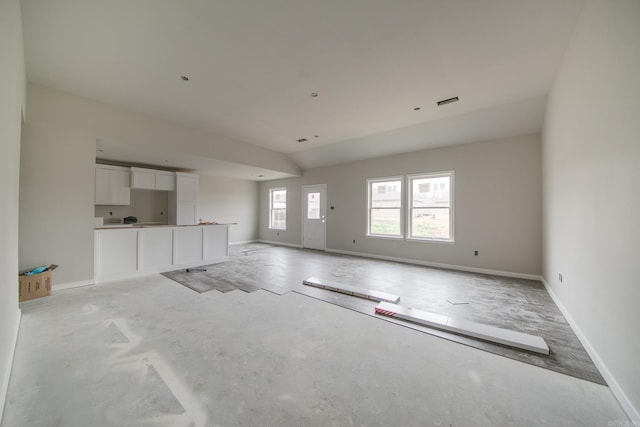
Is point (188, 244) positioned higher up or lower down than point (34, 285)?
higher up

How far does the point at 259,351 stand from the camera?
215 cm

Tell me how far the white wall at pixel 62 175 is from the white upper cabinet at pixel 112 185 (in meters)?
1.69

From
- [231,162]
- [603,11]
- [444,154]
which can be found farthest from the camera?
[231,162]

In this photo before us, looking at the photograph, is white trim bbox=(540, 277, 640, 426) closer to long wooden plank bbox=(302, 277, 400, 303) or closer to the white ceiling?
long wooden plank bbox=(302, 277, 400, 303)

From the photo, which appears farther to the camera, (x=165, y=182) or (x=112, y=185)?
(x=165, y=182)

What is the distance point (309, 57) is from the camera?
282cm

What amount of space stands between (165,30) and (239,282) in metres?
3.58

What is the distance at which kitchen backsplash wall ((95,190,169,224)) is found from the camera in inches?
230

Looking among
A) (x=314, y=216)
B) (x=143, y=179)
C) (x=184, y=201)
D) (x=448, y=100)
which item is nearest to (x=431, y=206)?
(x=448, y=100)

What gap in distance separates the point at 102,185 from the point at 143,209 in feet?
4.17

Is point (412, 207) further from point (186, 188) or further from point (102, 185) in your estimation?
point (102, 185)

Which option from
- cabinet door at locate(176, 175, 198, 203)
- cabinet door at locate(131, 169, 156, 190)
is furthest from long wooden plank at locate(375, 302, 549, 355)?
cabinet door at locate(131, 169, 156, 190)

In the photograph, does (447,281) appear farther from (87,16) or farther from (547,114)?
(87,16)

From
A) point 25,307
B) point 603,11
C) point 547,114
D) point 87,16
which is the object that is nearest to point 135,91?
point 87,16
